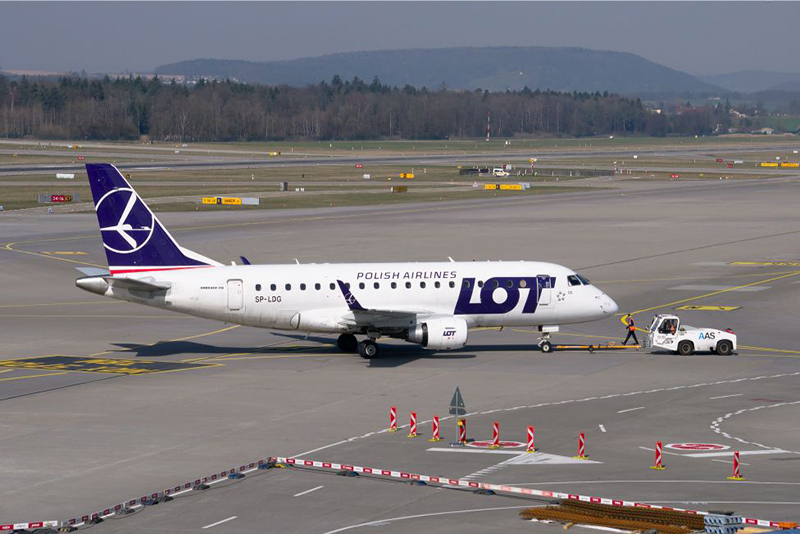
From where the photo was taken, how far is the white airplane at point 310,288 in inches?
2095

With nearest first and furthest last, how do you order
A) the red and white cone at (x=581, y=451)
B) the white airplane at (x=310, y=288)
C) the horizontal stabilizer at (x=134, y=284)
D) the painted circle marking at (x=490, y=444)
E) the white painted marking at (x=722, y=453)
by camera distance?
the red and white cone at (x=581, y=451)
the white painted marking at (x=722, y=453)
the painted circle marking at (x=490, y=444)
the horizontal stabilizer at (x=134, y=284)
the white airplane at (x=310, y=288)

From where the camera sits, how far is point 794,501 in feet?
95.7

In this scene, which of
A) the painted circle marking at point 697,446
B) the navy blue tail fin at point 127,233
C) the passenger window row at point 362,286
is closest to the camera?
the painted circle marking at point 697,446

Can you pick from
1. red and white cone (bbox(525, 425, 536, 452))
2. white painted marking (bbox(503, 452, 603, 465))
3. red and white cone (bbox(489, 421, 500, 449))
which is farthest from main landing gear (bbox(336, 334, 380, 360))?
white painted marking (bbox(503, 452, 603, 465))

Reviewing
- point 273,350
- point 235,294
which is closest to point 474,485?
point 235,294

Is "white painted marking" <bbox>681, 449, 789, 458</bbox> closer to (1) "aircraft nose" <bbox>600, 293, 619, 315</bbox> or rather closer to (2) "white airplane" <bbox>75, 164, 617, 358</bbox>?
(2) "white airplane" <bbox>75, 164, 617, 358</bbox>

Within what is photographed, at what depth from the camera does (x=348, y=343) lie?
55.6 m

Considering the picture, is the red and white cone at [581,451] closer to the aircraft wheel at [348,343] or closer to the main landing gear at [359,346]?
the main landing gear at [359,346]

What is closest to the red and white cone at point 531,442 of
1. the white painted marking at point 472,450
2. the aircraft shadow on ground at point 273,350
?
the white painted marking at point 472,450

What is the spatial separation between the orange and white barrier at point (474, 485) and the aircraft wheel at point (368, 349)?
1856 centimetres

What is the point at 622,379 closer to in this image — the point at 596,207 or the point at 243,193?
the point at 596,207

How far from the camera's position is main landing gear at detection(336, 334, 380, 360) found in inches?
2085

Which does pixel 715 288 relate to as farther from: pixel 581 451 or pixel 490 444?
pixel 581 451

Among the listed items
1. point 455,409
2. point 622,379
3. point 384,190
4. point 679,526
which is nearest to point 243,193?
point 384,190
